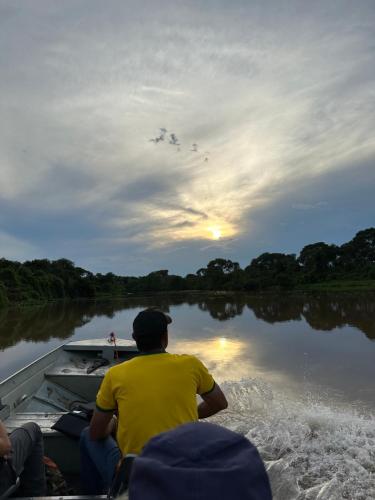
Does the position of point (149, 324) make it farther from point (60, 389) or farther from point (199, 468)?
point (60, 389)

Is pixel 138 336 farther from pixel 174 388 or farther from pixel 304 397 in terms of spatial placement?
pixel 304 397

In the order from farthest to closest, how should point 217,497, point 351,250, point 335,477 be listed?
point 351,250 < point 335,477 < point 217,497

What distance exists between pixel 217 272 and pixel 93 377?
3290 inches

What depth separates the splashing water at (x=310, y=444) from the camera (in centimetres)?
381

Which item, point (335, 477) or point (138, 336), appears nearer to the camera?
point (138, 336)

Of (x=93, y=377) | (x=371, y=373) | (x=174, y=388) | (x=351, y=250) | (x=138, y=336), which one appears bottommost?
(x=371, y=373)

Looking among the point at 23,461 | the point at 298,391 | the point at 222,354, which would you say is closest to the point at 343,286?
the point at 222,354

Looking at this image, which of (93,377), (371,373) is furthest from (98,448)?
(371,373)

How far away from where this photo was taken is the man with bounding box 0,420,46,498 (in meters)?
2.33

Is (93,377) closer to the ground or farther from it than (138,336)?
closer to the ground

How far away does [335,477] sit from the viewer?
3943 mm

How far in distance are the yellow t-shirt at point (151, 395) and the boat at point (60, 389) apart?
77cm

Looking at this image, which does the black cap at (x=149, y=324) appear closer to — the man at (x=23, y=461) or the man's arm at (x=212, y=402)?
the man's arm at (x=212, y=402)

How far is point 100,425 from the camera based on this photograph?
2469 mm
